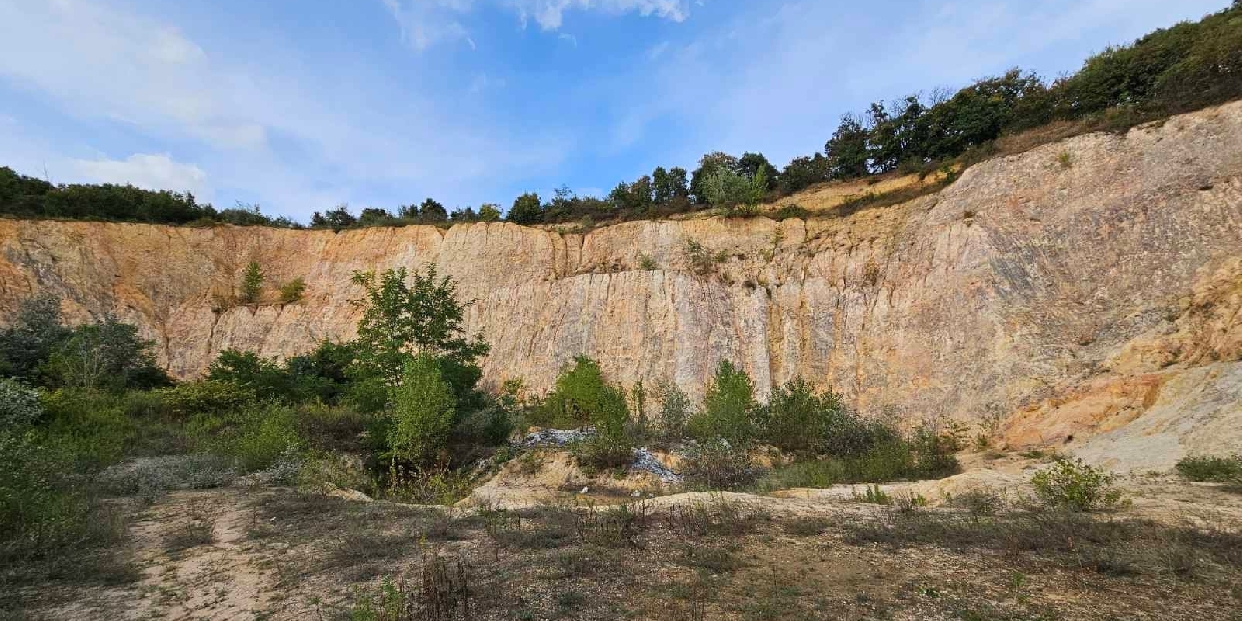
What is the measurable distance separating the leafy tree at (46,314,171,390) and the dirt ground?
1589cm

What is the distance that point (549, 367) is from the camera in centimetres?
2533

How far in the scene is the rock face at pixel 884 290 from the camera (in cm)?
1418

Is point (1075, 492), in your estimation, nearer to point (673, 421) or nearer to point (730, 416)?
point (730, 416)

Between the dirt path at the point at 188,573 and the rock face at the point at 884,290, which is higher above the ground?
the rock face at the point at 884,290

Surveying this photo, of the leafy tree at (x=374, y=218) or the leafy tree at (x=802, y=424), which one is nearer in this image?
the leafy tree at (x=802, y=424)

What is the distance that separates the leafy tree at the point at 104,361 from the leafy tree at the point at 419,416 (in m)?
12.8

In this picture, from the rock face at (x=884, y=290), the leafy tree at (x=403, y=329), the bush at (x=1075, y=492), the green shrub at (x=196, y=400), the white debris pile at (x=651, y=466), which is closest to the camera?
the bush at (x=1075, y=492)

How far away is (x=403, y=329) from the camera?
15.4 metres

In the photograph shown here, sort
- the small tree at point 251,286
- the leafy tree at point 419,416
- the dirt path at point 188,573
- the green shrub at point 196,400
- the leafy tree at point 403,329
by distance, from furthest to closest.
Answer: the small tree at point 251,286 < the green shrub at point 196,400 < the leafy tree at point 403,329 < the leafy tree at point 419,416 < the dirt path at point 188,573

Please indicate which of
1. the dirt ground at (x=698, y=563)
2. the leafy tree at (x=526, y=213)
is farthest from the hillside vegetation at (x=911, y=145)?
the dirt ground at (x=698, y=563)

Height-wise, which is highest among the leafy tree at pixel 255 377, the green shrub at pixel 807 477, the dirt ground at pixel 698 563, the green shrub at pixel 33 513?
the leafy tree at pixel 255 377

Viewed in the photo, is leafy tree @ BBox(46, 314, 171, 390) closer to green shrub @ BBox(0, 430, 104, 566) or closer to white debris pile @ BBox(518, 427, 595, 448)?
green shrub @ BBox(0, 430, 104, 566)

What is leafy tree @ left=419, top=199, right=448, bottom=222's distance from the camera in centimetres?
3419

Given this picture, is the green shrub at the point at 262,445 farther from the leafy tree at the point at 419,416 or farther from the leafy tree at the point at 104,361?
the leafy tree at the point at 104,361
